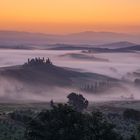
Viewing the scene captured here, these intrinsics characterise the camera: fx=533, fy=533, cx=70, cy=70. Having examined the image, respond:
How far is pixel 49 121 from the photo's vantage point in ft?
119

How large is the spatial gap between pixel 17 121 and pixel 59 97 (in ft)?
391

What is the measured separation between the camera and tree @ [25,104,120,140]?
1368 inches

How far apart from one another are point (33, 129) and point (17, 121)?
39789mm

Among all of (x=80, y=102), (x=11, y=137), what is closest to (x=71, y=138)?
(x=11, y=137)

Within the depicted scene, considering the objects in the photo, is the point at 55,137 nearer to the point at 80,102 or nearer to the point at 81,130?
the point at 81,130

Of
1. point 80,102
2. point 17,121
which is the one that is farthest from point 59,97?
point 17,121

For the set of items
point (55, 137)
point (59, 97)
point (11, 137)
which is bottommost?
point (59, 97)

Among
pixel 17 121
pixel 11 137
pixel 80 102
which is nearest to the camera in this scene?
pixel 11 137

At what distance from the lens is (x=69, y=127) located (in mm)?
35594

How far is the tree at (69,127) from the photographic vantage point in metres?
34.8

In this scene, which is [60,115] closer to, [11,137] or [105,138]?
[105,138]

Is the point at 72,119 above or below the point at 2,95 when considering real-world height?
above

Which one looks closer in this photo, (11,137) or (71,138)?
(71,138)

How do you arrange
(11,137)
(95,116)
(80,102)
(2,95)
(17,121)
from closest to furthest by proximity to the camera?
(95,116)
(11,137)
(17,121)
(80,102)
(2,95)
